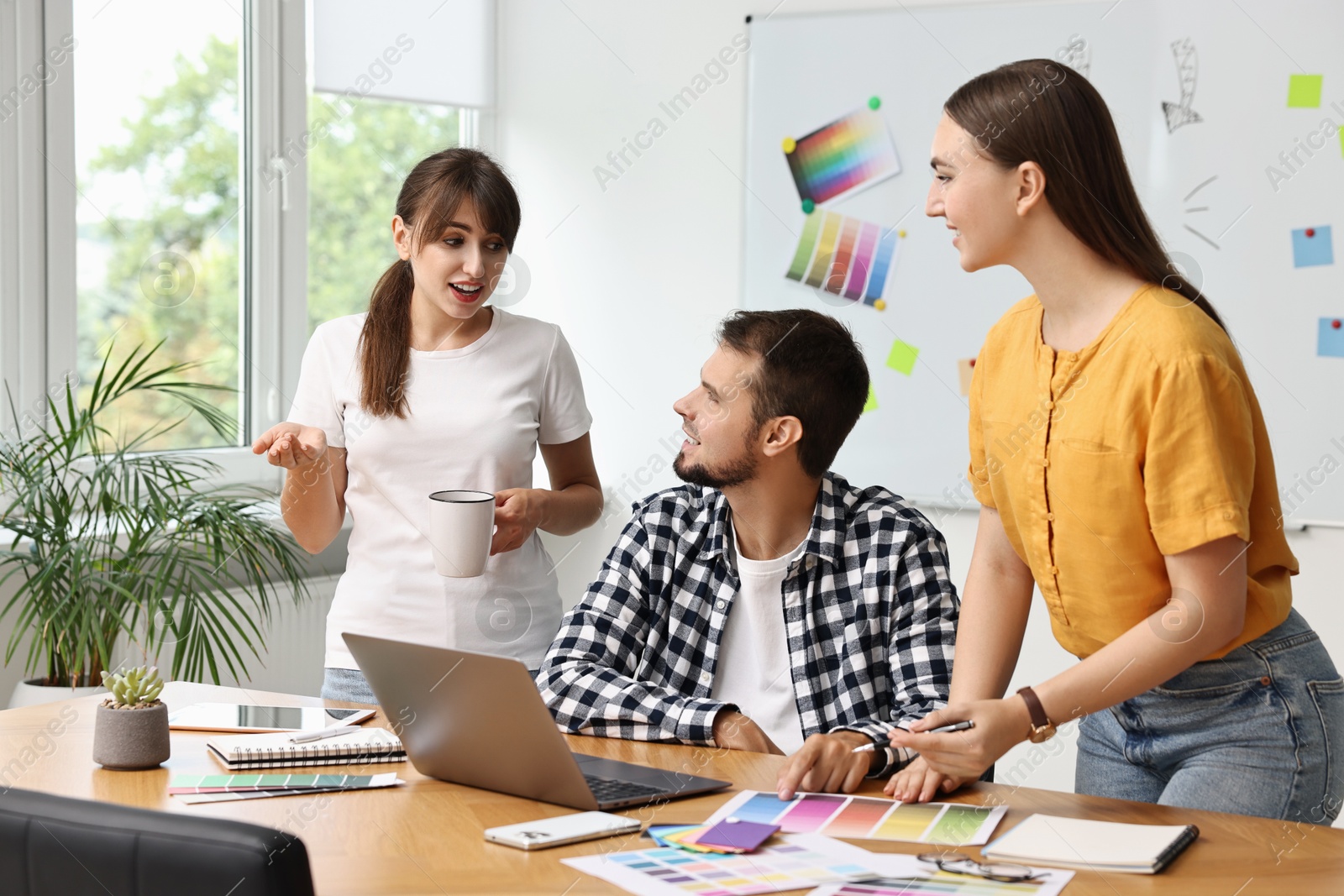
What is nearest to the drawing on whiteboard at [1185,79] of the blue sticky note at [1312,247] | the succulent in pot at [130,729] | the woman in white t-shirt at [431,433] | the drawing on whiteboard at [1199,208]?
the drawing on whiteboard at [1199,208]

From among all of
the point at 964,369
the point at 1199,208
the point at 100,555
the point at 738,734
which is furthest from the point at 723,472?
the point at 1199,208

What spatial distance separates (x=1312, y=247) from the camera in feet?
10.2

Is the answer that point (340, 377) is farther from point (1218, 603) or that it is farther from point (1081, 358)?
point (1218, 603)

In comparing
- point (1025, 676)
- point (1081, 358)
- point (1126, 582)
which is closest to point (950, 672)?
point (1126, 582)

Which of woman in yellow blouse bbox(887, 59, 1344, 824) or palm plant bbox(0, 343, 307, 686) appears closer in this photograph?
woman in yellow blouse bbox(887, 59, 1344, 824)

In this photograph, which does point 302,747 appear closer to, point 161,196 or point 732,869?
point 732,869

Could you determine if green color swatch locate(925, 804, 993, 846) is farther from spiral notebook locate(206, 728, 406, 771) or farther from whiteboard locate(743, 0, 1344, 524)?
whiteboard locate(743, 0, 1344, 524)

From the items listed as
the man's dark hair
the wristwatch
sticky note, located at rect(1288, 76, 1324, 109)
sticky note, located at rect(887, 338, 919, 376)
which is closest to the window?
sticky note, located at rect(887, 338, 919, 376)

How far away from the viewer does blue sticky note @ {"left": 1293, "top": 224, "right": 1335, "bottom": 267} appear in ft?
10.2

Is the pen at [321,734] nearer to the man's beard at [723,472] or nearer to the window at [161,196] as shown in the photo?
the man's beard at [723,472]

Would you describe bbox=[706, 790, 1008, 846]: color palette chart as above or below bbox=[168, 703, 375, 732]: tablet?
below

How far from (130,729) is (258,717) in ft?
0.82

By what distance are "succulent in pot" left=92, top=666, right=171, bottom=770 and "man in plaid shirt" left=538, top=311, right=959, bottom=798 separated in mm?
494

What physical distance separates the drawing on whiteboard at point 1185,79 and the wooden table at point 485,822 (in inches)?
91.0
